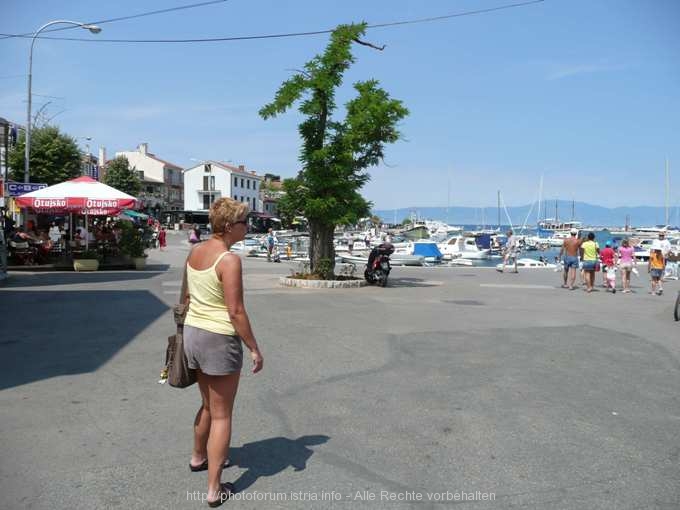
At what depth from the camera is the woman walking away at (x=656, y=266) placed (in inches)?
653

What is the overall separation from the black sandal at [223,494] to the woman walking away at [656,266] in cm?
1571

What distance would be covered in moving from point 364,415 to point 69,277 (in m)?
14.9

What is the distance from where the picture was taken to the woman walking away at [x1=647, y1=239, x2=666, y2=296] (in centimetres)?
1659

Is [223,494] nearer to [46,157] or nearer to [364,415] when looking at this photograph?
[364,415]

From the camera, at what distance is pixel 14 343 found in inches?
320

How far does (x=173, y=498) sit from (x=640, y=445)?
11.2 feet

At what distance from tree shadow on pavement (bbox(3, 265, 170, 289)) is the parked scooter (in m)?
6.56

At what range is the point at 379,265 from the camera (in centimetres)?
1772

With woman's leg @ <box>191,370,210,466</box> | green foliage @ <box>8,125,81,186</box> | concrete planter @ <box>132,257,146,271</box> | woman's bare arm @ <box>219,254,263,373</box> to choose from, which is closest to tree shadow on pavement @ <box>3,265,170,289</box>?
concrete planter @ <box>132,257,146,271</box>

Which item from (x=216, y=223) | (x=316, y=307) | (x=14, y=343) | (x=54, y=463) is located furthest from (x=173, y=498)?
(x=316, y=307)

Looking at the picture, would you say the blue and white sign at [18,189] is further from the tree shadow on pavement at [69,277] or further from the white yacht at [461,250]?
the white yacht at [461,250]

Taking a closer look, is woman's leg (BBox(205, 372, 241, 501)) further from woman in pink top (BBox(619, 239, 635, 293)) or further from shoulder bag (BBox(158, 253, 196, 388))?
woman in pink top (BBox(619, 239, 635, 293))

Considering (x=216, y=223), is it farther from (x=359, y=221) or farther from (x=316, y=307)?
(x=359, y=221)

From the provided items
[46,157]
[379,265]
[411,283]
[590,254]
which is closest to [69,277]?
[379,265]
